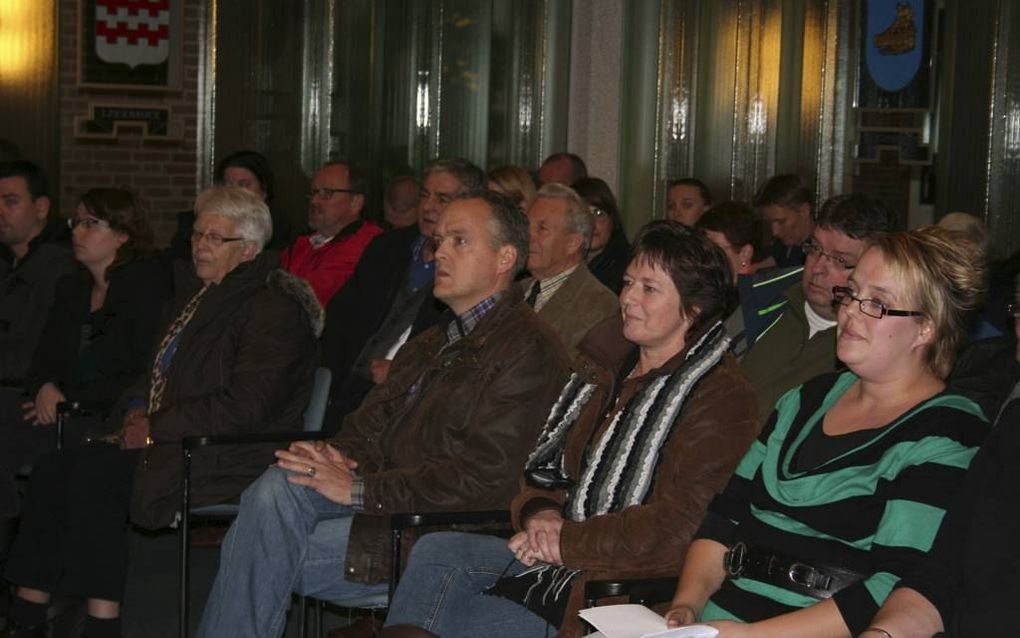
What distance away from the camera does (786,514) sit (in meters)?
2.41

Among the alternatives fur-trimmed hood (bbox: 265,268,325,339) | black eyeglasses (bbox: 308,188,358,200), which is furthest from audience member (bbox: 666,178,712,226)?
fur-trimmed hood (bbox: 265,268,325,339)

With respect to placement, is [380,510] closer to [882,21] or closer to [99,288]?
[99,288]

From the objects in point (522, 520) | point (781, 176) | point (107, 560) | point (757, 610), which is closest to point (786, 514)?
point (757, 610)


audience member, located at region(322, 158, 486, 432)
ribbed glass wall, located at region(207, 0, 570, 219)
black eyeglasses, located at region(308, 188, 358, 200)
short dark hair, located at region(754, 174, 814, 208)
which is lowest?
audience member, located at region(322, 158, 486, 432)

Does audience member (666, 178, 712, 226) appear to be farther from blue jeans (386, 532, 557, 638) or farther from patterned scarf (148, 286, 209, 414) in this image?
blue jeans (386, 532, 557, 638)

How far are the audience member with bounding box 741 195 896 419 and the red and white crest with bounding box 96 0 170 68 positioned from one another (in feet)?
16.8

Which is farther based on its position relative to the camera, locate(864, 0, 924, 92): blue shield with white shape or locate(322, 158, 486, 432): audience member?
locate(864, 0, 924, 92): blue shield with white shape

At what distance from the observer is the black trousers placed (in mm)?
3930

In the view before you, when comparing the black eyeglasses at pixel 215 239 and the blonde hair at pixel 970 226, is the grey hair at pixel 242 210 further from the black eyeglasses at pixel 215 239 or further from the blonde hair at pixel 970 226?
the blonde hair at pixel 970 226

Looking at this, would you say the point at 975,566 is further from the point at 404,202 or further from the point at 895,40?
the point at 895,40

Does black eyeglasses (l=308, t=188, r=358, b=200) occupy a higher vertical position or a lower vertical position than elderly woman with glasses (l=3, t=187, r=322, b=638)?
higher

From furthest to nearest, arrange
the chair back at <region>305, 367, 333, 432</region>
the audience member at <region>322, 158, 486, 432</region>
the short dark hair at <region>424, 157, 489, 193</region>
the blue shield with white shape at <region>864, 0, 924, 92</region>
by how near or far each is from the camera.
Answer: the blue shield with white shape at <region>864, 0, 924, 92</region> < the short dark hair at <region>424, 157, 489, 193</region> < the audience member at <region>322, 158, 486, 432</region> < the chair back at <region>305, 367, 333, 432</region>

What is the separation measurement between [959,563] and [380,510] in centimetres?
154

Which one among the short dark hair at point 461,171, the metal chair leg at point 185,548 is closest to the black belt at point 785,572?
the metal chair leg at point 185,548
